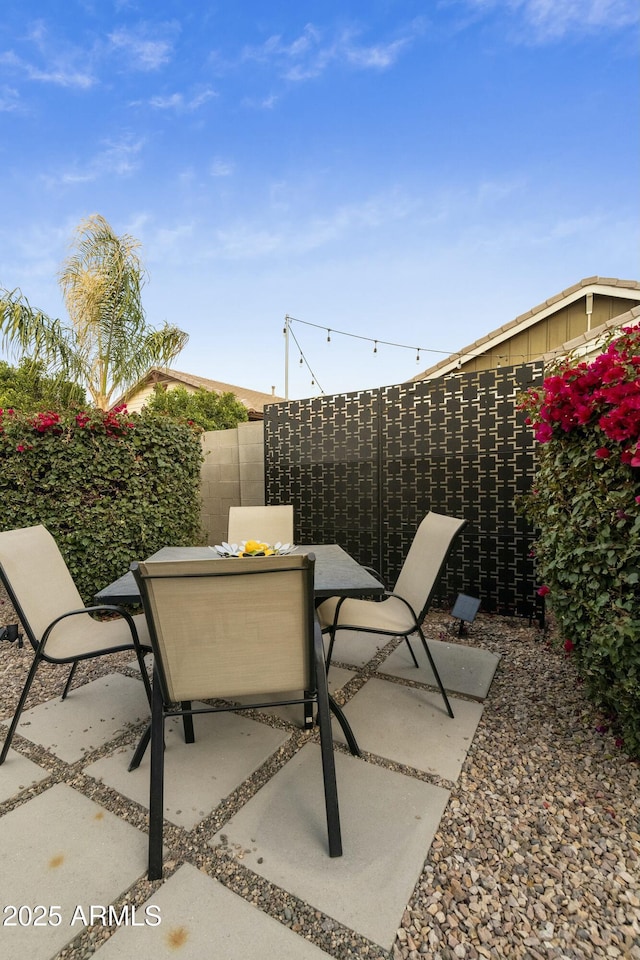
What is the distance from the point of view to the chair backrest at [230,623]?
1.35 meters

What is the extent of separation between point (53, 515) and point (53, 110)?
575 cm

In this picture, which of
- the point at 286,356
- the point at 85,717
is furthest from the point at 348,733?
the point at 286,356

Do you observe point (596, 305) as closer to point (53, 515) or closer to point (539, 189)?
point (539, 189)

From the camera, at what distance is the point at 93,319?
7086mm

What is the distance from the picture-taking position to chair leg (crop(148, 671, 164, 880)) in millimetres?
1222

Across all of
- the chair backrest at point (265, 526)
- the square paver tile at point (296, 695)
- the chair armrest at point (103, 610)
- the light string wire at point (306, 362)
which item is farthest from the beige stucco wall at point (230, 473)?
the light string wire at point (306, 362)

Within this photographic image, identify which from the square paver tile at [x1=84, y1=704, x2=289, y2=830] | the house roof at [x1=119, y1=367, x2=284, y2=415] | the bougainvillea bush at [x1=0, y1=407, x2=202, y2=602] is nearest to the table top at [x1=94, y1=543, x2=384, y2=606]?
the square paver tile at [x1=84, y1=704, x2=289, y2=830]

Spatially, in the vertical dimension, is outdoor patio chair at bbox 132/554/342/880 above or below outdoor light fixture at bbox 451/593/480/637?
above

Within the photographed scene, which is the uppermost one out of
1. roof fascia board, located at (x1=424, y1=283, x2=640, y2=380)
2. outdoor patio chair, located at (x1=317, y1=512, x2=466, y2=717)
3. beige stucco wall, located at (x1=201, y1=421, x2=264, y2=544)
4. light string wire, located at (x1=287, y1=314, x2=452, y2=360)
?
light string wire, located at (x1=287, y1=314, x2=452, y2=360)

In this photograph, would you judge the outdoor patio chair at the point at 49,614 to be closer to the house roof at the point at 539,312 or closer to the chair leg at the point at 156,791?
the chair leg at the point at 156,791

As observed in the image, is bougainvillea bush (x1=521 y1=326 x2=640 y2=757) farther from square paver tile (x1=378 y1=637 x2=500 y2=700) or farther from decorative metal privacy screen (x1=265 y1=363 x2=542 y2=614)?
decorative metal privacy screen (x1=265 y1=363 x2=542 y2=614)

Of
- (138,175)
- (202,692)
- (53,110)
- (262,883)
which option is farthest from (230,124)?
(262,883)

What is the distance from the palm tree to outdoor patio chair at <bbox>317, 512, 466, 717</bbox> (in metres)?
6.72

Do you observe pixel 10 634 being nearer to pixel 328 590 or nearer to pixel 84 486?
pixel 84 486
